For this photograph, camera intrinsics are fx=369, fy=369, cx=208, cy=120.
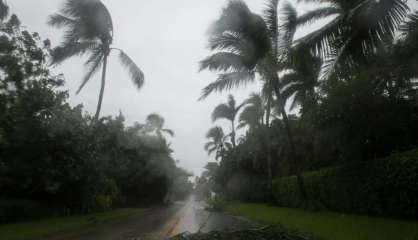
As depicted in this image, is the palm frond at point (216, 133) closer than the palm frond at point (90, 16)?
No

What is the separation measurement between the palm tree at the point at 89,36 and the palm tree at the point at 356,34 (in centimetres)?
1598

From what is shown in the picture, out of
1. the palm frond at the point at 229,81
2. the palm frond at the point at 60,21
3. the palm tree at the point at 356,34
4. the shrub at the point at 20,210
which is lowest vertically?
the shrub at the point at 20,210

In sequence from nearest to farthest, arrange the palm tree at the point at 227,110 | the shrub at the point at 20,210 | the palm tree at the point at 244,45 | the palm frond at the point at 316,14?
the palm frond at the point at 316,14 → the palm tree at the point at 244,45 → the shrub at the point at 20,210 → the palm tree at the point at 227,110

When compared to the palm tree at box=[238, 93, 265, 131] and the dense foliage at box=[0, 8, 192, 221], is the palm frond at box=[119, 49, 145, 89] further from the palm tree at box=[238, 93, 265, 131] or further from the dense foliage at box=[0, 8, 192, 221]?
the palm tree at box=[238, 93, 265, 131]

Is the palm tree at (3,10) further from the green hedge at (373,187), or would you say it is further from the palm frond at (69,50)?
the green hedge at (373,187)

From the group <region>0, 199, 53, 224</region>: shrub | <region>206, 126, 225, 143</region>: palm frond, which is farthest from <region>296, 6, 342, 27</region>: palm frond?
<region>206, 126, 225, 143</region>: palm frond

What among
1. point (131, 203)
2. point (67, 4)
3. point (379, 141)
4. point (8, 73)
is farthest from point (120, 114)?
point (379, 141)

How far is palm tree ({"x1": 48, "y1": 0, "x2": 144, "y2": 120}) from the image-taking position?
21.4m

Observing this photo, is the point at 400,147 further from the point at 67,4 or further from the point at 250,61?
the point at 67,4

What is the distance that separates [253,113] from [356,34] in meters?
28.7

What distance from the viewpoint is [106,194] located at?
32.2 meters

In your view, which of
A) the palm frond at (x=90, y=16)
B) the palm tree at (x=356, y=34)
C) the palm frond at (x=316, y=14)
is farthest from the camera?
the palm frond at (x=90, y=16)

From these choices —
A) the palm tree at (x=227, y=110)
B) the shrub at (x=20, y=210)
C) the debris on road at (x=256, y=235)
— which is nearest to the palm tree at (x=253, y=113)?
the palm tree at (x=227, y=110)

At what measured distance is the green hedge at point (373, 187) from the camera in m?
11.4
